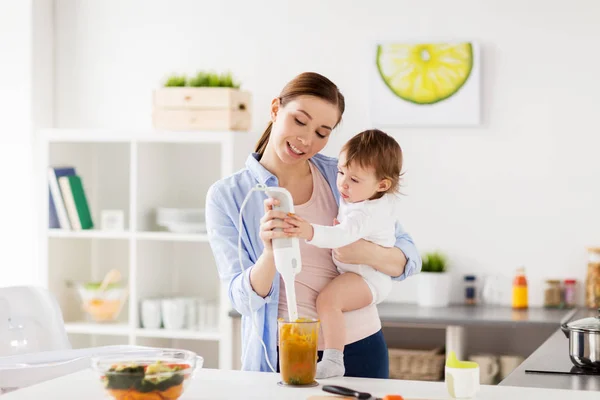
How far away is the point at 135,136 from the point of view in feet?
14.0

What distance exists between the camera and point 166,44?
15.1 ft

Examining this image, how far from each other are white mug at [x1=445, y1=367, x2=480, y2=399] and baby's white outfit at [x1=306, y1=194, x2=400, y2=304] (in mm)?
441

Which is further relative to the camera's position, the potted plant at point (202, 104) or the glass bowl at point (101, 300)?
the glass bowl at point (101, 300)

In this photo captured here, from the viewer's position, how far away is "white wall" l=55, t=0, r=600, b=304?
4.12m

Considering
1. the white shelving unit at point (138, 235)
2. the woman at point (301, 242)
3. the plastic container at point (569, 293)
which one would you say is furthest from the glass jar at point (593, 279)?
the woman at point (301, 242)

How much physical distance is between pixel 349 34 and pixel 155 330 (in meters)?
1.64

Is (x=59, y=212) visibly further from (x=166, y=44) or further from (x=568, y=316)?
(x=568, y=316)

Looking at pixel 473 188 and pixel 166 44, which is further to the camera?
pixel 166 44

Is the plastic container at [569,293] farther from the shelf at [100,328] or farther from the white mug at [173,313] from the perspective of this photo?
the shelf at [100,328]

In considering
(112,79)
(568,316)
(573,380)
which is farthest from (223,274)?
(112,79)

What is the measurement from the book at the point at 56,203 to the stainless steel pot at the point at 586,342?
2.73 m

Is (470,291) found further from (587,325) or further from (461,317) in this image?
(587,325)

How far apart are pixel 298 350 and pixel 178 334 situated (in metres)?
2.42

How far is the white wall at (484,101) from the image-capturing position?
4125 millimetres
